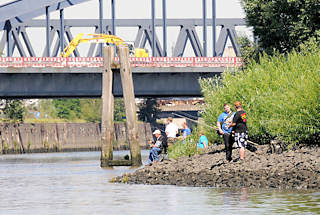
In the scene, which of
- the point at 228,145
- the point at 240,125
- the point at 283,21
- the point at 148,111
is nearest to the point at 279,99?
the point at 228,145

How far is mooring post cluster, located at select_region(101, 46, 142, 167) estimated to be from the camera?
3644 cm

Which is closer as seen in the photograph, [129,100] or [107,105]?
[129,100]

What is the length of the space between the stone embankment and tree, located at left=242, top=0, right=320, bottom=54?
4286cm

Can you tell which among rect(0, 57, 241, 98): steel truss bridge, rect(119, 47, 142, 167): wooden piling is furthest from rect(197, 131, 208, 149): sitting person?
rect(0, 57, 241, 98): steel truss bridge

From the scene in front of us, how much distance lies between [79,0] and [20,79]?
1129 inches

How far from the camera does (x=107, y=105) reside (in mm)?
37031

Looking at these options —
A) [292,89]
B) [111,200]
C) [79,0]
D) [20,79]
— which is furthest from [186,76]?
[111,200]

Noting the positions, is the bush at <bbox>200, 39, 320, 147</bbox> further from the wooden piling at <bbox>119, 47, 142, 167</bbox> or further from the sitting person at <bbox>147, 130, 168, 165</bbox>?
the wooden piling at <bbox>119, 47, 142, 167</bbox>

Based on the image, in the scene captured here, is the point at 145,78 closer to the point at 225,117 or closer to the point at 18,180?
the point at 18,180

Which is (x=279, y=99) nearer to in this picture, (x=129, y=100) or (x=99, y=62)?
(x=129, y=100)

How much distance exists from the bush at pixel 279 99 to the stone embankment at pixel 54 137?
173 feet

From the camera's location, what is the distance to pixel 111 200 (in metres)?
21.4

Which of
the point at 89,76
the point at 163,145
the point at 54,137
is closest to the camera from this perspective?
the point at 163,145

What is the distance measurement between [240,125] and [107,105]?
13427mm
